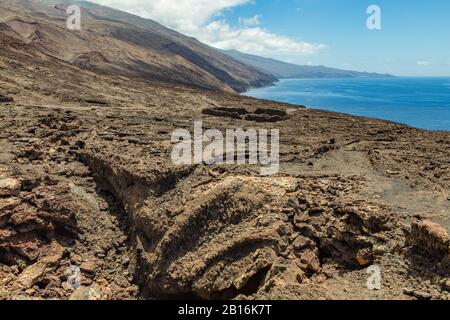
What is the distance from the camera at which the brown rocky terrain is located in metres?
7.04

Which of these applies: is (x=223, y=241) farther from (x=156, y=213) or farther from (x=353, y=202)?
(x=353, y=202)

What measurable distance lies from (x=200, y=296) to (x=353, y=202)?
3466 millimetres

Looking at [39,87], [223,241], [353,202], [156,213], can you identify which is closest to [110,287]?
[156,213]

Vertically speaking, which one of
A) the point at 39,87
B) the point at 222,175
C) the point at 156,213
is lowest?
the point at 156,213

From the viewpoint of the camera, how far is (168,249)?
28.7 feet

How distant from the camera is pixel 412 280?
6344mm

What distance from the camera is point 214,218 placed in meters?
8.74

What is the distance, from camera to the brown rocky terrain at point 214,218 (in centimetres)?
704

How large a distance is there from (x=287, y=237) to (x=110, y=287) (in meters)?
3.92

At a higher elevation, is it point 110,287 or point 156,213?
point 156,213
